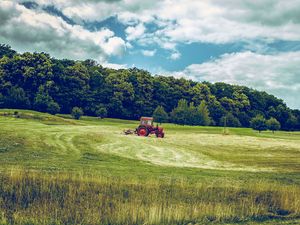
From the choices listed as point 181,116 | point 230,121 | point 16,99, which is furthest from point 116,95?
point 230,121

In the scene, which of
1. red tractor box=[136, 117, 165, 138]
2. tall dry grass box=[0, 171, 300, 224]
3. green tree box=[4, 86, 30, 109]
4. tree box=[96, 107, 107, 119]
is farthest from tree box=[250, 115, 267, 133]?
tall dry grass box=[0, 171, 300, 224]

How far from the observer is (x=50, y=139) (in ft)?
114

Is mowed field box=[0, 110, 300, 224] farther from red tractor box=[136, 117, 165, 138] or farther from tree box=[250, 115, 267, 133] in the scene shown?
tree box=[250, 115, 267, 133]

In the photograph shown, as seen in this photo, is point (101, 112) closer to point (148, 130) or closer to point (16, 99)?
point (16, 99)

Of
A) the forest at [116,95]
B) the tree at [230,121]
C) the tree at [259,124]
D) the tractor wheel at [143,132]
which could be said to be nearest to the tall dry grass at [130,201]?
the tractor wheel at [143,132]

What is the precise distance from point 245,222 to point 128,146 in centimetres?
2213

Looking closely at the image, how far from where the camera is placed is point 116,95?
109312 mm

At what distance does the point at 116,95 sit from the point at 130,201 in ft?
313

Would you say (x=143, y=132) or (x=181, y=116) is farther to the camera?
(x=181, y=116)

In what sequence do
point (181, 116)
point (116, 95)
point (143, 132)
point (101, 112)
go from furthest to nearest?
point (116, 95) < point (101, 112) < point (181, 116) < point (143, 132)

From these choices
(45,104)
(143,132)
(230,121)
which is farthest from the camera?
(230,121)

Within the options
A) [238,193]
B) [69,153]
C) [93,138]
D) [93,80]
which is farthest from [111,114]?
[238,193]

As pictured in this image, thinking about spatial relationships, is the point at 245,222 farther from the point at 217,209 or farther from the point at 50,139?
the point at 50,139

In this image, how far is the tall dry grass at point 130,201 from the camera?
13.2 m
